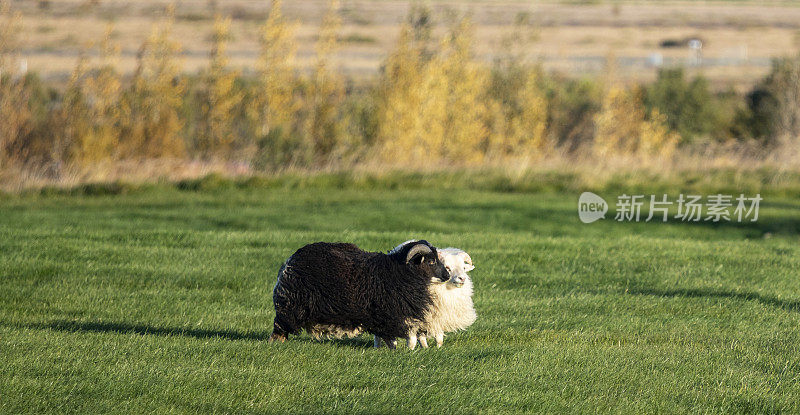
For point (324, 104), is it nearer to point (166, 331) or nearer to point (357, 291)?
point (166, 331)

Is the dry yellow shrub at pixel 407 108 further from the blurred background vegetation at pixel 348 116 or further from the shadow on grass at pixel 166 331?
the shadow on grass at pixel 166 331

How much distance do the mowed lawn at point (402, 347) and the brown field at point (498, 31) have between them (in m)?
49.7

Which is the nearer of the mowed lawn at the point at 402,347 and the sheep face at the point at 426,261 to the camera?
the mowed lawn at the point at 402,347

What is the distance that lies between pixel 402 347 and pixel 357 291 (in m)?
0.95

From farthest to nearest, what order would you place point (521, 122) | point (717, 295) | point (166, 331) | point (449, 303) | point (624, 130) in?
point (624, 130)
point (521, 122)
point (717, 295)
point (166, 331)
point (449, 303)

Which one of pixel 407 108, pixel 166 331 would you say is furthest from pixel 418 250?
pixel 407 108

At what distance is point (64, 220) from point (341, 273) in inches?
459

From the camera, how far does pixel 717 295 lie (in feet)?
41.7

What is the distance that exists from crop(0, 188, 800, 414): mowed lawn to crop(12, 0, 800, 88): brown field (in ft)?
163

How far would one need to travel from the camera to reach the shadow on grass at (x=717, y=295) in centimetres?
1225

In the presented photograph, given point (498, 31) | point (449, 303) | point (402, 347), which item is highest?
point (498, 31)

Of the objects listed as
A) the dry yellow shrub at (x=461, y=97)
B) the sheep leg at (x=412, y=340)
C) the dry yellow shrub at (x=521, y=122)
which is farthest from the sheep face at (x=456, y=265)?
the dry yellow shrub at (x=521, y=122)

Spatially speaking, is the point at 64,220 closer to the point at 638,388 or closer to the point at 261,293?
the point at 261,293

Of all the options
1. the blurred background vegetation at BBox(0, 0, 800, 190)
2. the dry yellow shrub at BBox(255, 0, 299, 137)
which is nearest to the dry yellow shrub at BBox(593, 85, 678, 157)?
the blurred background vegetation at BBox(0, 0, 800, 190)
